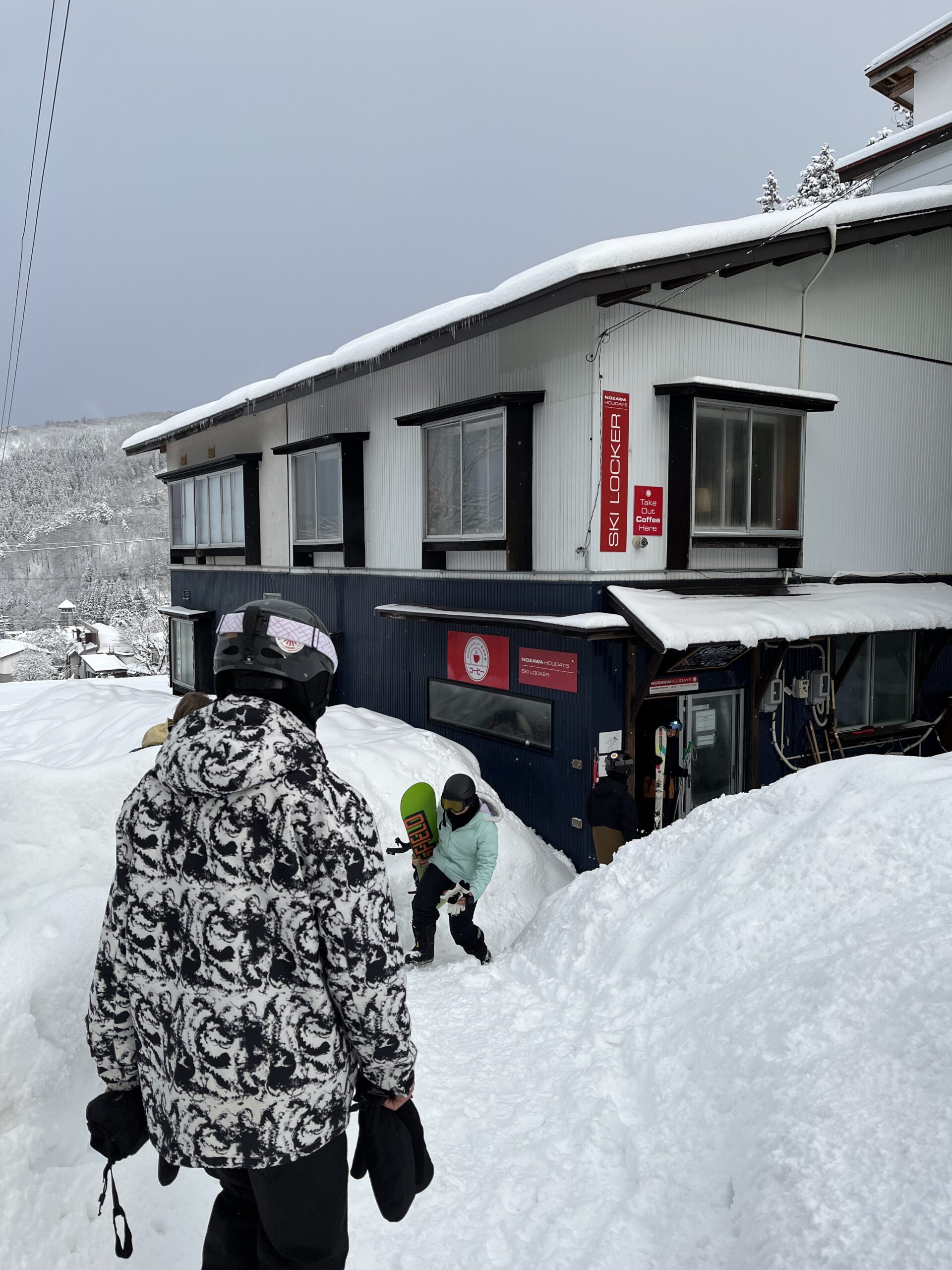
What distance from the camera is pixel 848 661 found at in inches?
441

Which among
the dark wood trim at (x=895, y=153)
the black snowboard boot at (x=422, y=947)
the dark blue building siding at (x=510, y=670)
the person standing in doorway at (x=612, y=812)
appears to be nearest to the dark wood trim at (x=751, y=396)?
the dark blue building siding at (x=510, y=670)

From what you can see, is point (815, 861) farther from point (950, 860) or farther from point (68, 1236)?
point (68, 1236)

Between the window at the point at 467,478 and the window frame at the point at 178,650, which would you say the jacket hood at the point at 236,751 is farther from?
the window frame at the point at 178,650

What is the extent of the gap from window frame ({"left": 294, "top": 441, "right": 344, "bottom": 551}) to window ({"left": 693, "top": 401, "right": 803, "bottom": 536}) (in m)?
5.91

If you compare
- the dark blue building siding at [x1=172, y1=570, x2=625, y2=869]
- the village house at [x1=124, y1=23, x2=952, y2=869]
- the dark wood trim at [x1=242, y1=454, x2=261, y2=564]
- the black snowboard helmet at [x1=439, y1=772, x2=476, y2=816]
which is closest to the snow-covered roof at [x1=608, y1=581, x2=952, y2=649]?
the village house at [x1=124, y1=23, x2=952, y2=869]

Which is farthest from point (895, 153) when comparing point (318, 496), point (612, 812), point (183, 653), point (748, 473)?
point (183, 653)

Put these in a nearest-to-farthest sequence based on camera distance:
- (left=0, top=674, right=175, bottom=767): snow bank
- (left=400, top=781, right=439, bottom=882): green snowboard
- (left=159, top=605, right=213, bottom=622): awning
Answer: (left=400, top=781, right=439, bottom=882): green snowboard, (left=0, top=674, right=175, bottom=767): snow bank, (left=159, top=605, right=213, bottom=622): awning

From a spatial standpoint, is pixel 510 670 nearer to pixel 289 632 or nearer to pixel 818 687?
pixel 818 687

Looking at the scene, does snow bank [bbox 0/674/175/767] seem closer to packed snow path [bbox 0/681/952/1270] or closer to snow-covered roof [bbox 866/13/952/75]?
packed snow path [bbox 0/681/952/1270]

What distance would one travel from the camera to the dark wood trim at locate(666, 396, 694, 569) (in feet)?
30.9

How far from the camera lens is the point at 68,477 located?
11500cm

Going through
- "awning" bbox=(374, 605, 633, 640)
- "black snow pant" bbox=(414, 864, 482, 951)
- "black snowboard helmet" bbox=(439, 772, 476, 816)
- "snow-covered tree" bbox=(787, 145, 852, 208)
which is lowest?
"black snow pant" bbox=(414, 864, 482, 951)

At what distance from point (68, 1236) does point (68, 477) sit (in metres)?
128

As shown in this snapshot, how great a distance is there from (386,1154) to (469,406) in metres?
9.04
